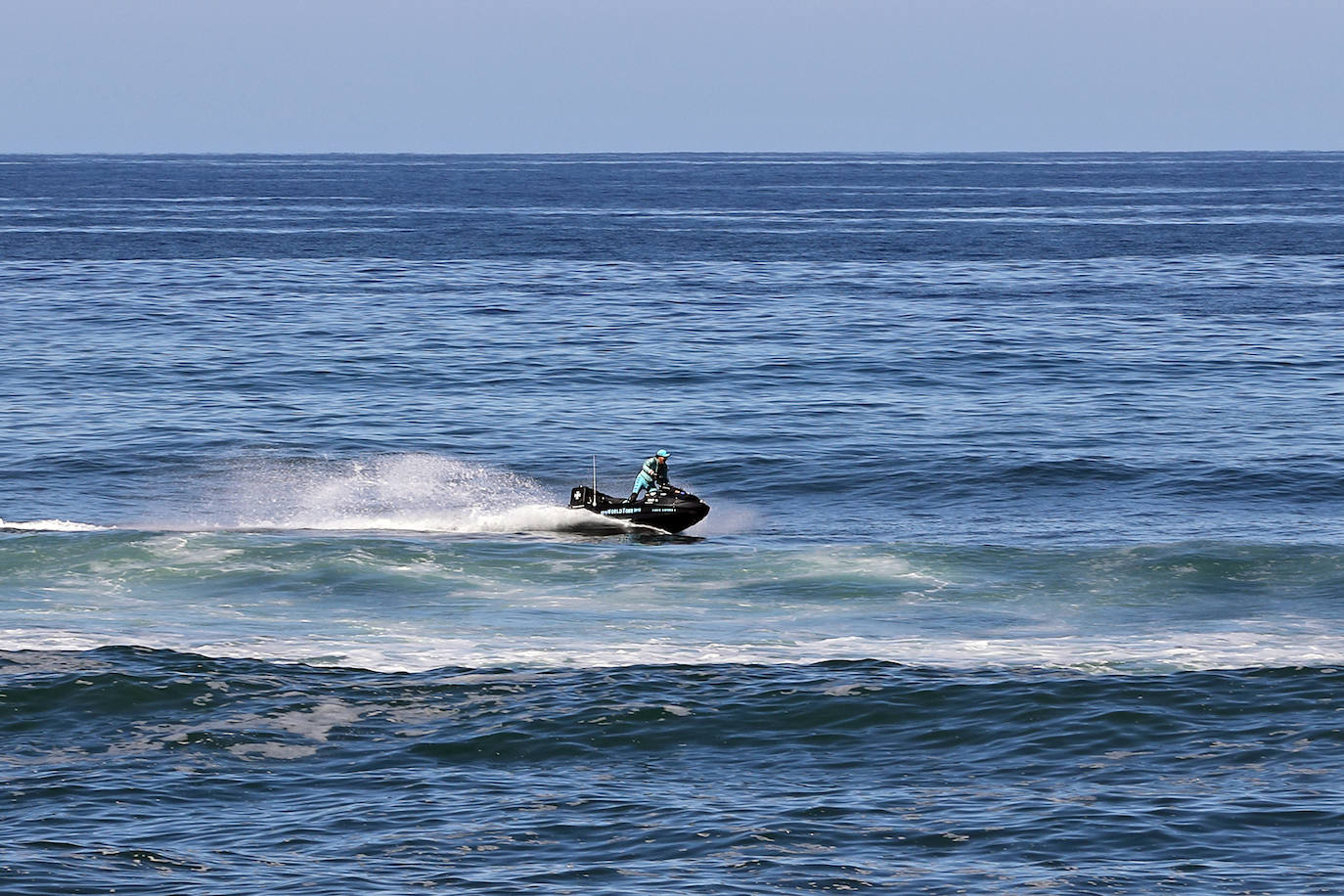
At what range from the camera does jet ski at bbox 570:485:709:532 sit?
131 ft

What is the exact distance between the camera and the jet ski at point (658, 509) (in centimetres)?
3984

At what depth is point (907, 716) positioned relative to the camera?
25.9 metres

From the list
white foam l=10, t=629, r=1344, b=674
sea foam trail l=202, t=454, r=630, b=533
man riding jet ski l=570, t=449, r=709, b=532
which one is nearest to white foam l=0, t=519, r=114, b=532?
sea foam trail l=202, t=454, r=630, b=533

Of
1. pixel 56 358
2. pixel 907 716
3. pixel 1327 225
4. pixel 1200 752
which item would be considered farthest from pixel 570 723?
pixel 1327 225

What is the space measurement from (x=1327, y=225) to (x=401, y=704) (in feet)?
405

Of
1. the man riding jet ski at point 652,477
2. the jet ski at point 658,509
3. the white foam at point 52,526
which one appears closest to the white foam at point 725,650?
the jet ski at point 658,509

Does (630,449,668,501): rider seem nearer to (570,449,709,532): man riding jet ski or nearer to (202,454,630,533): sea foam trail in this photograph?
(570,449,709,532): man riding jet ski

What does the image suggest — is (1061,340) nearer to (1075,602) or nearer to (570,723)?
(1075,602)

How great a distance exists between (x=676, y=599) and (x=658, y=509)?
5670 mm

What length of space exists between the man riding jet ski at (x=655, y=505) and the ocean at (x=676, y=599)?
1.30ft

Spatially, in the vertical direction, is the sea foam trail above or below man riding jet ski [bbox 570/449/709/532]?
below

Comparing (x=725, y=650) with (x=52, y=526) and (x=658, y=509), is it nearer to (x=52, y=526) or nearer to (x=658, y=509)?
(x=658, y=509)

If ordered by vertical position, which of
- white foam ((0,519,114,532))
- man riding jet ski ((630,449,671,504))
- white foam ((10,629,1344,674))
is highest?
man riding jet ski ((630,449,671,504))

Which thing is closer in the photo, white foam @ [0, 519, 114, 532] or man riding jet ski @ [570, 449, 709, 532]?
man riding jet ski @ [570, 449, 709, 532]
